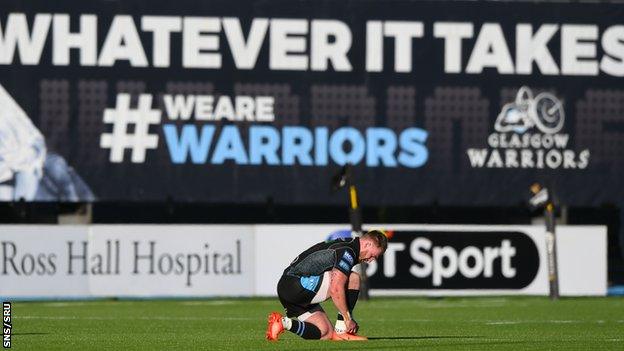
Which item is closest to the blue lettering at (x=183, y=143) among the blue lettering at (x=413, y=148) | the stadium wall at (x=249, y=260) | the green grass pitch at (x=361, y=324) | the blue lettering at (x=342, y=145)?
the stadium wall at (x=249, y=260)

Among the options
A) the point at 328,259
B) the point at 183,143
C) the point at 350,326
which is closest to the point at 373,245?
the point at 328,259

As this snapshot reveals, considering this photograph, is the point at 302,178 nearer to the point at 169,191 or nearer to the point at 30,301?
the point at 169,191

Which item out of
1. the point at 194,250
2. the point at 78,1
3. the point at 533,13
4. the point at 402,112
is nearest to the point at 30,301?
the point at 194,250

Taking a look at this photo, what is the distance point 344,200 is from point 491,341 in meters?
10.8

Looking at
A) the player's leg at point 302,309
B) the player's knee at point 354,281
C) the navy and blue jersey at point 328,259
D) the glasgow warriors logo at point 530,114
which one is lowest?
the player's leg at point 302,309

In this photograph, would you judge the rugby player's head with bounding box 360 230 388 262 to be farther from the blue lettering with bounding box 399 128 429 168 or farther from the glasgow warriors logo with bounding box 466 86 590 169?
the glasgow warriors logo with bounding box 466 86 590 169

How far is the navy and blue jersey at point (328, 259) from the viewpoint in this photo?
13453 mm

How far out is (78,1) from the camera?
24.0 m

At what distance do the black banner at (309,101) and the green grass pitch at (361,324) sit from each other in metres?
2.40

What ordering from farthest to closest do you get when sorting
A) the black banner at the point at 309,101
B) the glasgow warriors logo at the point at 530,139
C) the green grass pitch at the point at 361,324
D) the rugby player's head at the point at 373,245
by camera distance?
the glasgow warriors logo at the point at 530,139
the black banner at the point at 309,101
the rugby player's head at the point at 373,245
the green grass pitch at the point at 361,324

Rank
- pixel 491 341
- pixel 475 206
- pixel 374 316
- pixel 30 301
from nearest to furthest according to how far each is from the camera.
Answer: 1. pixel 491 341
2. pixel 374 316
3. pixel 30 301
4. pixel 475 206

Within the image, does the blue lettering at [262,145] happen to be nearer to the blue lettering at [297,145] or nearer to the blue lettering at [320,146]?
the blue lettering at [297,145]

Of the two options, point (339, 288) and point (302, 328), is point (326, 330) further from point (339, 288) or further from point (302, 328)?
point (339, 288)

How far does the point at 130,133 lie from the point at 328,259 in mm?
10939
